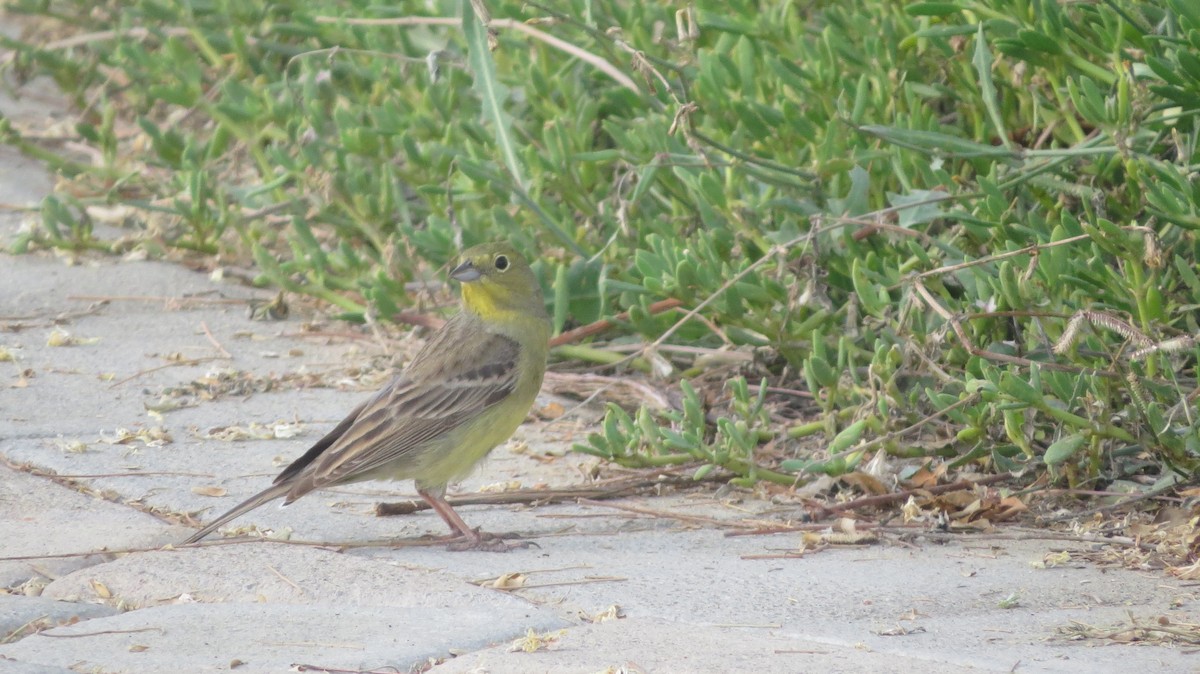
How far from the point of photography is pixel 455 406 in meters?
5.05

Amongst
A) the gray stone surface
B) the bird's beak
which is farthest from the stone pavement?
the bird's beak

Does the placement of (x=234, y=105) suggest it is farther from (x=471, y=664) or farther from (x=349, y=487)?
(x=471, y=664)

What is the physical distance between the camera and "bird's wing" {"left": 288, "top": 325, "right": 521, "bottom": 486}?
4.76 meters

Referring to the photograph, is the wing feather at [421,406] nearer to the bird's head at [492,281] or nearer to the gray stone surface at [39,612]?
the bird's head at [492,281]

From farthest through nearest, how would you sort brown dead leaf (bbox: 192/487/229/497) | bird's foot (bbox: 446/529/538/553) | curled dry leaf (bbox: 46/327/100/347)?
curled dry leaf (bbox: 46/327/100/347) → brown dead leaf (bbox: 192/487/229/497) → bird's foot (bbox: 446/529/538/553)

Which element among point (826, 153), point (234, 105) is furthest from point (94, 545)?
point (234, 105)

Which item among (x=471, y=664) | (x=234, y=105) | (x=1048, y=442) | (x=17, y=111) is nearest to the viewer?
(x=471, y=664)

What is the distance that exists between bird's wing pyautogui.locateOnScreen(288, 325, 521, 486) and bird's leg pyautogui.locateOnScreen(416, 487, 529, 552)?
7.0 inches

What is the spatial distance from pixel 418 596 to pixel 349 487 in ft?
5.43

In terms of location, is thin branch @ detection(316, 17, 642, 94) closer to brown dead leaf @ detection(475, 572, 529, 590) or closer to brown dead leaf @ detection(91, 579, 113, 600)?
brown dead leaf @ detection(475, 572, 529, 590)

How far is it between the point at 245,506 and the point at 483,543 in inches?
27.5

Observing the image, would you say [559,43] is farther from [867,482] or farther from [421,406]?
[867,482]

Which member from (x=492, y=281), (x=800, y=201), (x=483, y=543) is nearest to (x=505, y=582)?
(x=483, y=543)

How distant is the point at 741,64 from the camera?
5801mm
